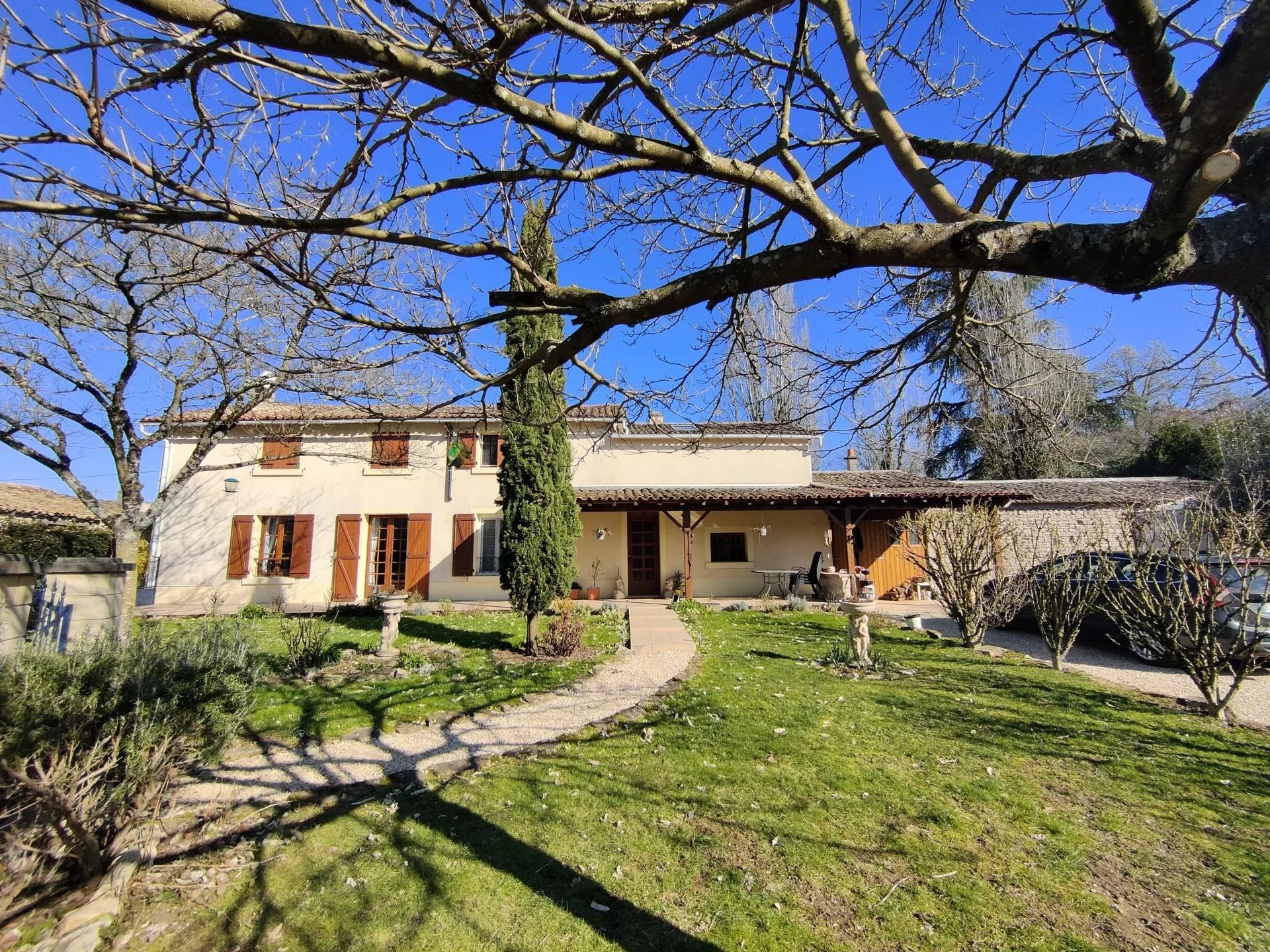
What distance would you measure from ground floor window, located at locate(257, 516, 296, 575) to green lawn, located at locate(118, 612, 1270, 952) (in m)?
13.9

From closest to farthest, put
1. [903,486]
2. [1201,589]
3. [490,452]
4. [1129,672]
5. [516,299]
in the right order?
[516,299], [1201,589], [1129,672], [490,452], [903,486]

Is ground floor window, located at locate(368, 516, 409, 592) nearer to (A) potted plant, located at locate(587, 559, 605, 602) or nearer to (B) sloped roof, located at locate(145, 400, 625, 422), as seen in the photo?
Result: (B) sloped roof, located at locate(145, 400, 625, 422)

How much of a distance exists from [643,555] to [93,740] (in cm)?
1426

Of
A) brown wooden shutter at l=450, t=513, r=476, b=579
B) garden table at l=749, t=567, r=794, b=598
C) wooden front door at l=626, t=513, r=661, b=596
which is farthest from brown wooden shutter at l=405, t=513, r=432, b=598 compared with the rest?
garden table at l=749, t=567, r=794, b=598

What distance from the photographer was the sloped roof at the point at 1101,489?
17.5m

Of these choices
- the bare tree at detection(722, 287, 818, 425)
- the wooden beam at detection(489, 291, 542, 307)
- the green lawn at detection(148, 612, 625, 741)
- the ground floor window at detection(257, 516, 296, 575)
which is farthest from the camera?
the ground floor window at detection(257, 516, 296, 575)

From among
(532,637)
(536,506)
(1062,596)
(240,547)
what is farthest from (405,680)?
(240,547)

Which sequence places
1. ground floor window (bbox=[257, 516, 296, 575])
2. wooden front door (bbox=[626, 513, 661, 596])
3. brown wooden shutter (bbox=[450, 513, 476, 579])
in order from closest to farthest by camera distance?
brown wooden shutter (bbox=[450, 513, 476, 579]), ground floor window (bbox=[257, 516, 296, 575]), wooden front door (bbox=[626, 513, 661, 596])

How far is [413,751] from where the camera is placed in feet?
16.4

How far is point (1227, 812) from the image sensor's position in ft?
12.1

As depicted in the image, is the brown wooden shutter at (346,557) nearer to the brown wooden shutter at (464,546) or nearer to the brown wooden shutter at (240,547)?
the brown wooden shutter at (240,547)

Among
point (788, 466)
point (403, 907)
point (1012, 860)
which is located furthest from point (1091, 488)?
point (403, 907)

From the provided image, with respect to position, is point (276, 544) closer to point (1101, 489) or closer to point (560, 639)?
point (560, 639)

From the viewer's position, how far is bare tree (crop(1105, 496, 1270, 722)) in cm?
556
